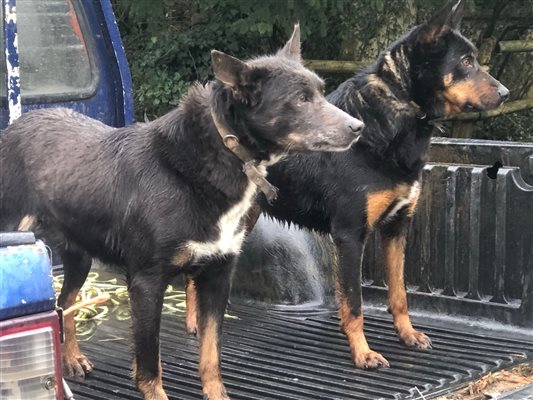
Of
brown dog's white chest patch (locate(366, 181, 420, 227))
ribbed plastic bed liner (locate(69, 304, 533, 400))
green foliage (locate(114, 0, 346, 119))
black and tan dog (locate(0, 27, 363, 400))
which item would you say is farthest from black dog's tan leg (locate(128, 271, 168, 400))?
green foliage (locate(114, 0, 346, 119))

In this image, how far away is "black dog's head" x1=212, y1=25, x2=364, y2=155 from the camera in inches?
117

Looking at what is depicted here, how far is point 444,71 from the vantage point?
3936mm

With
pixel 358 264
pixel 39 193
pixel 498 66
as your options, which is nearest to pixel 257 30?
pixel 498 66

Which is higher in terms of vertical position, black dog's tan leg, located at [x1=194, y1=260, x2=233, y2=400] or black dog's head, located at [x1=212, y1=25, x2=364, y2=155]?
black dog's head, located at [x1=212, y1=25, x2=364, y2=155]

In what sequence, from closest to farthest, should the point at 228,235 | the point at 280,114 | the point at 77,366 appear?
1. the point at 280,114
2. the point at 228,235
3. the point at 77,366

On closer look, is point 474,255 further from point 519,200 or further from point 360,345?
point 360,345

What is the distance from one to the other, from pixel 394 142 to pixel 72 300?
166 centimetres

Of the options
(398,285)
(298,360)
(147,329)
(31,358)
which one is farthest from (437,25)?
(31,358)

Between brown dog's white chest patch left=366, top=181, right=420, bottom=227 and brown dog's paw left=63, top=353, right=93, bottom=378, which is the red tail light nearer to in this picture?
brown dog's paw left=63, top=353, right=93, bottom=378

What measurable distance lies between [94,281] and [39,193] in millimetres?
1277

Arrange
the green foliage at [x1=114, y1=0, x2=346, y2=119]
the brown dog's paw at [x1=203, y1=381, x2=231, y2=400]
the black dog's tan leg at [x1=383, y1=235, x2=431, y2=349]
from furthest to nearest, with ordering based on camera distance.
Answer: the green foliage at [x1=114, y1=0, x2=346, y2=119]
the black dog's tan leg at [x1=383, y1=235, x2=431, y2=349]
the brown dog's paw at [x1=203, y1=381, x2=231, y2=400]

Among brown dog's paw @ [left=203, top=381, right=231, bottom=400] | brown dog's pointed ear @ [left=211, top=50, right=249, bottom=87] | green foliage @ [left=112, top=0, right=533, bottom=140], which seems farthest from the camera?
green foliage @ [left=112, top=0, right=533, bottom=140]

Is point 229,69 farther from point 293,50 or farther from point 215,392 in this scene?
point 215,392

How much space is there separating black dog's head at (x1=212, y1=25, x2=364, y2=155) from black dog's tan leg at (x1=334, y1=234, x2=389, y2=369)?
38.6 inches
